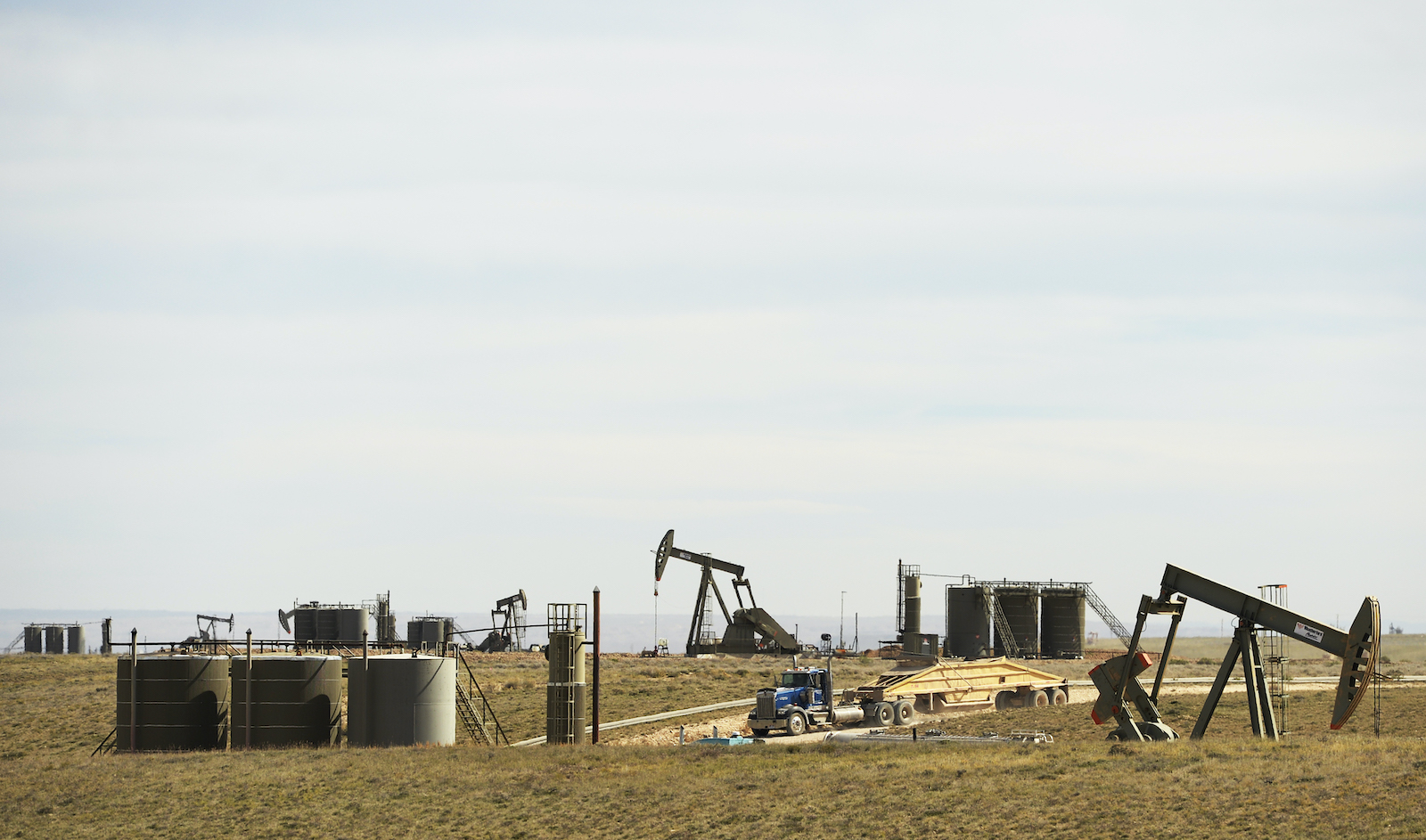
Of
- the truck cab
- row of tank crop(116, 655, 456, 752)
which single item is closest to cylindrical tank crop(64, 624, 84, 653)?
row of tank crop(116, 655, 456, 752)

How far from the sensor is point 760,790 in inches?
1162

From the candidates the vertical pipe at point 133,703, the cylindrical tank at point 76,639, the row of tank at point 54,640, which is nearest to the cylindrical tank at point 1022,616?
the vertical pipe at point 133,703

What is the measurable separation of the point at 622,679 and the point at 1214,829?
145 feet

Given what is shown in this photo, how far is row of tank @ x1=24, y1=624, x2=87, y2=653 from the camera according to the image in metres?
110

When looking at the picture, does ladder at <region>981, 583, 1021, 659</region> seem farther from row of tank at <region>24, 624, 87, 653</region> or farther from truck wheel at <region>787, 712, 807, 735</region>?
row of tank at <region>24, 624, 87, 653</region>

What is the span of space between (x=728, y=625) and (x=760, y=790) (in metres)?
54.0

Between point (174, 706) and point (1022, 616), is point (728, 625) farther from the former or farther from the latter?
point (174, 706)

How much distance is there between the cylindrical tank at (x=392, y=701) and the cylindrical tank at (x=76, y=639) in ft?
277

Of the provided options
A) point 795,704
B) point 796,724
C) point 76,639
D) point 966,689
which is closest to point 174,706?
point 796,724

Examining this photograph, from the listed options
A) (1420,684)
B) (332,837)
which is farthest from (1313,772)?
(1420,684)

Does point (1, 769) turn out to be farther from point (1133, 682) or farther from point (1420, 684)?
point (1420, 684)

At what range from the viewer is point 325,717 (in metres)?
38.1

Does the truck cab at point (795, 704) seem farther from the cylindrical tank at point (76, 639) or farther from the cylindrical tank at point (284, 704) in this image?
the cylindrical tank at point (76, 639)

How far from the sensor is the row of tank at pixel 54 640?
10975cm
